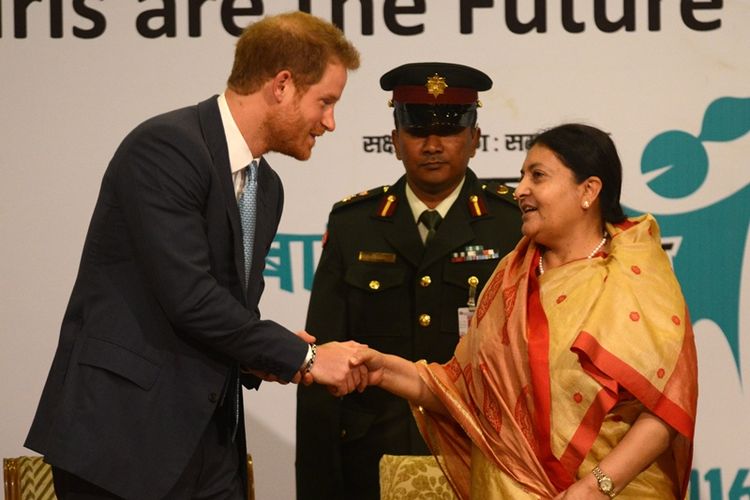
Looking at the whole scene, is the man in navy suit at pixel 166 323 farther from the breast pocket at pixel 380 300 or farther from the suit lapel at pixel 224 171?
the breast pocket at pixel 380 300

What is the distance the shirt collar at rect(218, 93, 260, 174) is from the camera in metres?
2.79

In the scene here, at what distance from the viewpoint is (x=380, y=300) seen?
3.72m

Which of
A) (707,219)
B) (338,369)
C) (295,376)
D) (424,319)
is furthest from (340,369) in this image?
(707,219)

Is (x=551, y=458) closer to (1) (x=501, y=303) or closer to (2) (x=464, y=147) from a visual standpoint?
(1) (x=501, y=303)

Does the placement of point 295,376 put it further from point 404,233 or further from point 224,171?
point 404,233

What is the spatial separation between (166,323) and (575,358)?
99cm

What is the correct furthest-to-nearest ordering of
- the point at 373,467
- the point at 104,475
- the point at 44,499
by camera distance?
1. the point at 373,467
2. the point at 44,499
3. the point at 104,475

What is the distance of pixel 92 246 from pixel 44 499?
1.17 m

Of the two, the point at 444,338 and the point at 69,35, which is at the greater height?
the point at 69,35

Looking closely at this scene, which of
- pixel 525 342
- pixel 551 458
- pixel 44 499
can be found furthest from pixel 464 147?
pixel 44 499

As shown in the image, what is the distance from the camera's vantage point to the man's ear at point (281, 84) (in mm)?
2838

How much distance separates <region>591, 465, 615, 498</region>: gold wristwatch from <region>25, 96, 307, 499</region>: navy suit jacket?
827mm

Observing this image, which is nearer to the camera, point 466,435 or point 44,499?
point 466,435

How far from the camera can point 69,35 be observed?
4.43 meters
